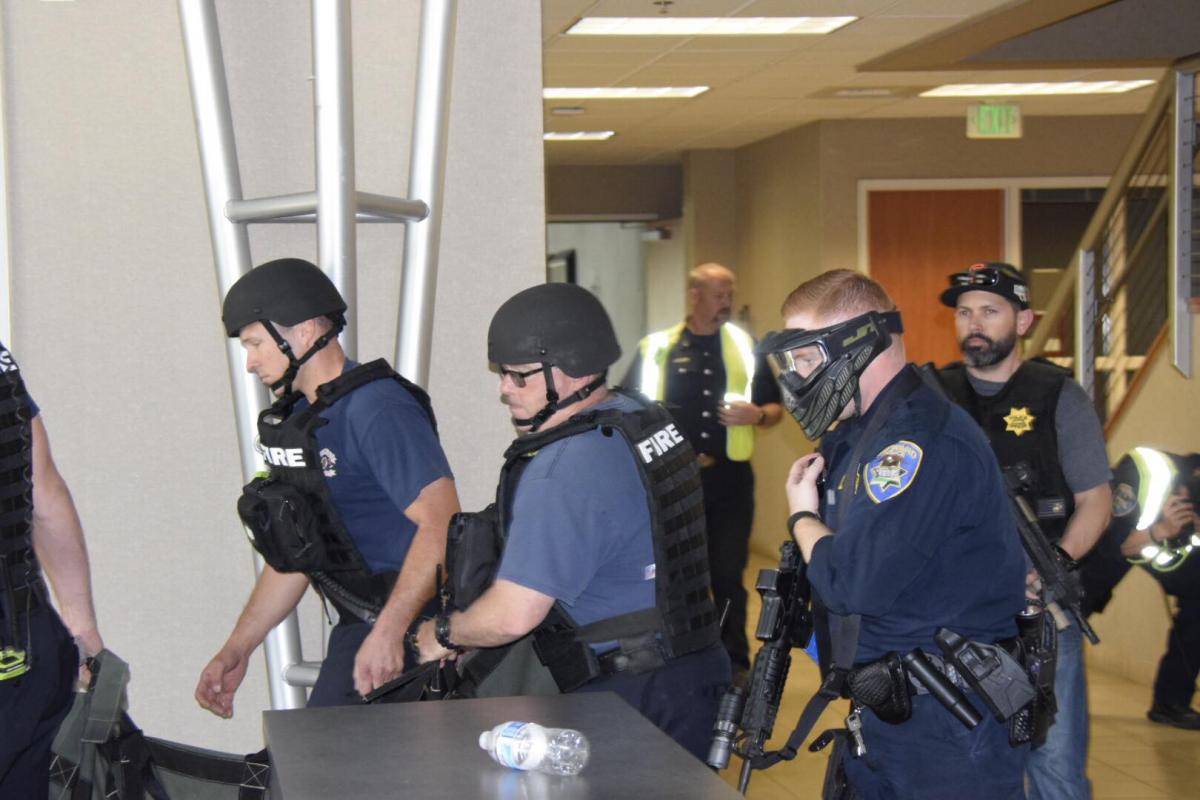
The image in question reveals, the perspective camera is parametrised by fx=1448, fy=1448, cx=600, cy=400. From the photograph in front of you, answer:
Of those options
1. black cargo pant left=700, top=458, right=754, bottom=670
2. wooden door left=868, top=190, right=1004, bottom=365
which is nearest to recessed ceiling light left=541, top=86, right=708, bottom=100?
wooden door left=868, top=190, right=1004, bottom=365

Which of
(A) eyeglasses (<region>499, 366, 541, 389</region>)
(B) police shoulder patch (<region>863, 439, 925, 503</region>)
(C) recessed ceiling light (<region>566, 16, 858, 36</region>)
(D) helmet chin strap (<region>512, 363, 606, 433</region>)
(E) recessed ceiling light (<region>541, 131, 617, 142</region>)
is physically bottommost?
(B) police shoulder patch (<region>863, 439, 925, 503</region>)

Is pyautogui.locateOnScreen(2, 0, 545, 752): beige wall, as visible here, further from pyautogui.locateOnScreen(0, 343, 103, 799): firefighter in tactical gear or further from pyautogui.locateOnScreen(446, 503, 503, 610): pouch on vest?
pyautogui.locateOnScreen(446, 503, 503, 610): pouch on vest

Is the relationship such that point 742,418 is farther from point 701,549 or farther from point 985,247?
point 985,247

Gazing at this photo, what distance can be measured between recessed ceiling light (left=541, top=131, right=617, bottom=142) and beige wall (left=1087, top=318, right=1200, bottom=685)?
488cm

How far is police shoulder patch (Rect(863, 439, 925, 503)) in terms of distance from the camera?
240 cm

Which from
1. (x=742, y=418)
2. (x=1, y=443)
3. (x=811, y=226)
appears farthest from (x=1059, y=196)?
(x=1, y=443)

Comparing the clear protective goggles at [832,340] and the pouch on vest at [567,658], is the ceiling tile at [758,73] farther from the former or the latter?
the pouch on vest at [567,658]

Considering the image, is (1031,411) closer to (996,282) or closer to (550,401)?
(996,282)

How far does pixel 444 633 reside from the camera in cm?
262

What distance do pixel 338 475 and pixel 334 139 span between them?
73 cm

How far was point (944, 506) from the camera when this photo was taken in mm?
2412

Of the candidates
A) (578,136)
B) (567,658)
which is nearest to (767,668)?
(567,658)

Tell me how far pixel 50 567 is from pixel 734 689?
1375 mm

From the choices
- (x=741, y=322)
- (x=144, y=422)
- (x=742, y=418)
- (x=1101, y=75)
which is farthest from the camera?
(x=741, y=322)
